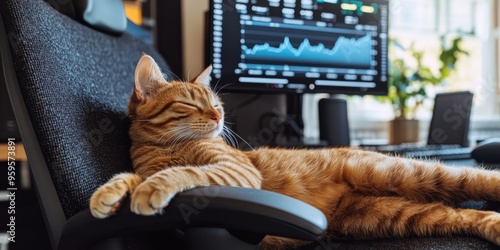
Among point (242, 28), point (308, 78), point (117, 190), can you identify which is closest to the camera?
point (117, 190)

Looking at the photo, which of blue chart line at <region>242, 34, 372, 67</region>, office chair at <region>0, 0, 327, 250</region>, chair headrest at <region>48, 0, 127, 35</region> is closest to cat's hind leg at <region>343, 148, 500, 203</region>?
office chair at <region>0, 0, 327, 250</region>

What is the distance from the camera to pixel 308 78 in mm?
1479

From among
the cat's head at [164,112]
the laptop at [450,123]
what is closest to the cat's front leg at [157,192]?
the cat's head at [164,112]

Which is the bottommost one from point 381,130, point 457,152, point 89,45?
point 381,130

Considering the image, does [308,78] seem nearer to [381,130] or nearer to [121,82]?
[121,82]

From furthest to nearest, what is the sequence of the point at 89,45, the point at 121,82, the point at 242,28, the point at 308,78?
the point at 308,78 < the point at 242,28 < the point at 121,82 < the point at 89,45

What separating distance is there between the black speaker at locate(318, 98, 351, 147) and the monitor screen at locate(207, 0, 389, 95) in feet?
0.15

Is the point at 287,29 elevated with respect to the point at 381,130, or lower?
elevated

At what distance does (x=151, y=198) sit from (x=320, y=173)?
532 mm

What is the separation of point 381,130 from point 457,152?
988mm

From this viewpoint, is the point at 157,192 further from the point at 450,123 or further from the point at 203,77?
the point at 450,123

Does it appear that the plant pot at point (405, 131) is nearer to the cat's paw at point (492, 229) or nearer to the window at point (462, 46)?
the window at point (462, 46)

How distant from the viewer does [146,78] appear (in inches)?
36.4

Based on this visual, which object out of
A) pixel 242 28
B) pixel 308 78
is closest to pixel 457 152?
pixel 308 78
